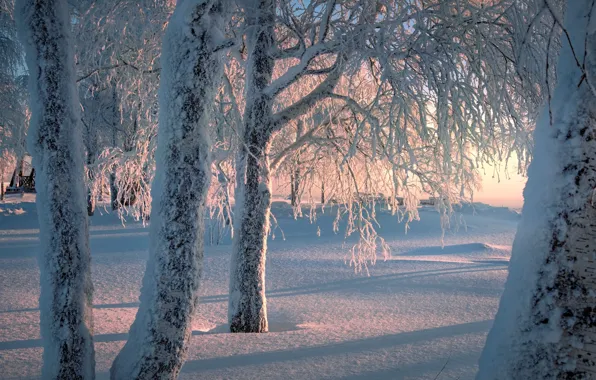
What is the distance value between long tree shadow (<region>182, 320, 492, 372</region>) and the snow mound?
7250mm

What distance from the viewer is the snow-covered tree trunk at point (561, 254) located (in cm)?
247

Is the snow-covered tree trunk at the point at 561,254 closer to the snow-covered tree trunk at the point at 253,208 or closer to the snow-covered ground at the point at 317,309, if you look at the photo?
the snow-covered ground at the point at 317,309

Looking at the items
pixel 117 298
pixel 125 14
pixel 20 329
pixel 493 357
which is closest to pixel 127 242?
pixel 117 298

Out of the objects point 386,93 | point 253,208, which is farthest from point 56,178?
point 386,93

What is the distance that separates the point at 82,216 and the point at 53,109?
Answer: 0.88 m

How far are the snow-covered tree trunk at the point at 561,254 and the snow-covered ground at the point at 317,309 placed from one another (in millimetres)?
2024

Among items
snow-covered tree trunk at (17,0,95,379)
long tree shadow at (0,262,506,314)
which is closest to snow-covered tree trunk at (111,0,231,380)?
snow-covered tree trunk at (17,0,95,379)

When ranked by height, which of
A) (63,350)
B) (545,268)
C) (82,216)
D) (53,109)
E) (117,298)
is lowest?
(117,298)

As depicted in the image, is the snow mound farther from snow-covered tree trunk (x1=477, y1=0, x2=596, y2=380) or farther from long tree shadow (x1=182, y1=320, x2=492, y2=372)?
→ snow-covered tree trunk (x1=477, y1=0, x2=596, y2=380)

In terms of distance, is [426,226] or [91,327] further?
[426,226]

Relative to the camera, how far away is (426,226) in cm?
2005

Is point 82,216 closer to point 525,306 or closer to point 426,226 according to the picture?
point 525,306

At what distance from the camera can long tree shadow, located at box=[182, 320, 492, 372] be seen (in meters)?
4.73

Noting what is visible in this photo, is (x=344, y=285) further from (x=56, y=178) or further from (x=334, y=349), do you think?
(x=56, y=178)
